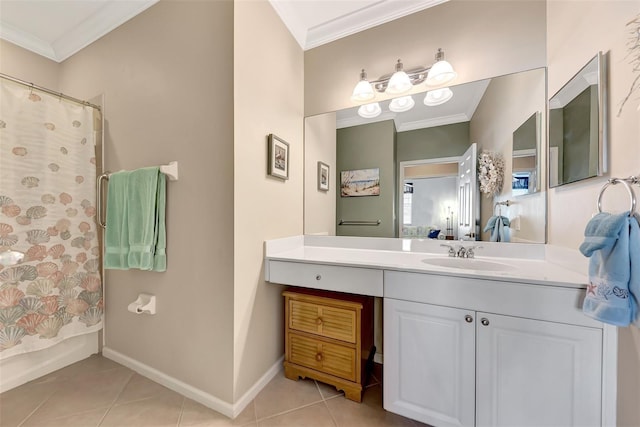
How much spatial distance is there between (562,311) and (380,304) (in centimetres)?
105

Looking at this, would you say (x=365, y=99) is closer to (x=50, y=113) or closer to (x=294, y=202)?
(x=294, y=202)

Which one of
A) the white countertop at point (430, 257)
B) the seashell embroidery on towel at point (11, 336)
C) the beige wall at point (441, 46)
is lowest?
the seashell embroidery on towel at point (11, 336)

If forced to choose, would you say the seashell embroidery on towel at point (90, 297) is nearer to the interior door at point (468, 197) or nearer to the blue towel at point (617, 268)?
the interior door at point (468, 197)

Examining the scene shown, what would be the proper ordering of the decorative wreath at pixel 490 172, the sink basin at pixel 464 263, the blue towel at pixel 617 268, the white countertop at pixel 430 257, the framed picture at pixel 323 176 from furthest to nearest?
the framed picture at pixel 323 176 < the decorative wreath at pixel 490 172 < the sink basin at pixel 464 263 < the white countertop at pixel 430 257 < the blue towel at pixel 617 268

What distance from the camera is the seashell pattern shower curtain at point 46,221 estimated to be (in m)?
1.42

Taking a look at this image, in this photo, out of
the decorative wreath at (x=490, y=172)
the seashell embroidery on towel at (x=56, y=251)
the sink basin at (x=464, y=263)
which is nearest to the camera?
the sink basin at (x=464, y=263)

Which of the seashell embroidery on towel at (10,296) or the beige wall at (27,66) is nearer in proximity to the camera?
the seashell embroidery on towel at (10,296)

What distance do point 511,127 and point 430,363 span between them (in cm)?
141

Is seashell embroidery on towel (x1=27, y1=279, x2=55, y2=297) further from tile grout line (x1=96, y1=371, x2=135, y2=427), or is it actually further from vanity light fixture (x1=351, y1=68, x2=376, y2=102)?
vanity light fixture (x1=351, y1=68, x2=376, y2=102)

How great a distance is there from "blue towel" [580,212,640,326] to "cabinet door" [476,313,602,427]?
22 centimetres

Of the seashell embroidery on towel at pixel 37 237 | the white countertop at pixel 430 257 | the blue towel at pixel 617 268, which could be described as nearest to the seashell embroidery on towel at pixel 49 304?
the seashell embroidery on towel at pixel 37 237

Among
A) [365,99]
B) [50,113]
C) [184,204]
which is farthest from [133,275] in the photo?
[365,99]

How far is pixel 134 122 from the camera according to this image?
5.32ft

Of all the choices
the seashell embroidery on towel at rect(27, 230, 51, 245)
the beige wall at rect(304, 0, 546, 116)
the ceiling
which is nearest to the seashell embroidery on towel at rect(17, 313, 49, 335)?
the seashell embroidery on towel at rect(27, 230, 51, 245)
